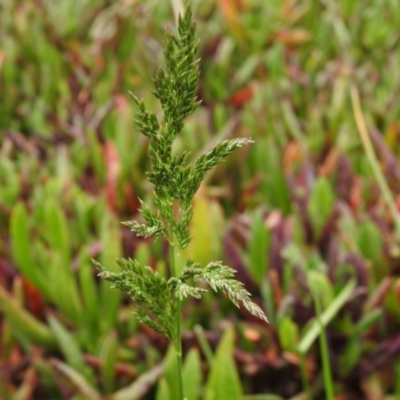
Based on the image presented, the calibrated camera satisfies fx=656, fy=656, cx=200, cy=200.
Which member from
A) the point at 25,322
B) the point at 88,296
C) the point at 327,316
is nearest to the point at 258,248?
the point at 327,316

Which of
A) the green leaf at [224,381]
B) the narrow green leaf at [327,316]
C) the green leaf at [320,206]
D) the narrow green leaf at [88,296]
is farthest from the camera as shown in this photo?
the green leaf at [320,206]

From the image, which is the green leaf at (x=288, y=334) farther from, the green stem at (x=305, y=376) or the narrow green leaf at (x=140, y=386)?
the narrow green leaf at (x=140, y=386)

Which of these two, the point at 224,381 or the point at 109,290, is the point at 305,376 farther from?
the point at 109,290

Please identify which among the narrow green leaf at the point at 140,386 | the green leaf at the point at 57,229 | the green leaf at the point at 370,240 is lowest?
the narrow green leaf at the point at 140,386

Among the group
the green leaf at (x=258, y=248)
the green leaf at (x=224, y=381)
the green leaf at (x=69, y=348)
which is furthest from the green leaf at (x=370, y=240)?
the green leaf at (x=69, y=348)

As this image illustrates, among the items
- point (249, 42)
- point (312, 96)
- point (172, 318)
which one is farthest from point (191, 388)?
point (249, 42)

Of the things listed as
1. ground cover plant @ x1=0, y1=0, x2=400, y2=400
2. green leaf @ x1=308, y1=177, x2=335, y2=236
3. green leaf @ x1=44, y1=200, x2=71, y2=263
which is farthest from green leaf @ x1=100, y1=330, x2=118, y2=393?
green leaf @ x1=308, y1=177, x2=335, y2=236

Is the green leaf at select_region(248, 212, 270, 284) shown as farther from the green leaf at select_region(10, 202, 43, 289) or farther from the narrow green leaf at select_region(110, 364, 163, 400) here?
the green leaf at select_region(10, 202, 43, 289)

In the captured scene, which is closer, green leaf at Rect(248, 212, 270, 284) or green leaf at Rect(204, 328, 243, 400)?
green leaf at Rect(204, 328, 243, 400)
